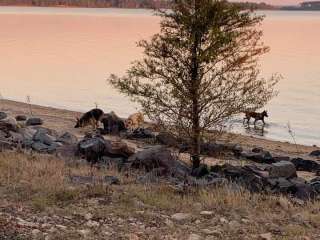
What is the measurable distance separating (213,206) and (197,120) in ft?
16.8

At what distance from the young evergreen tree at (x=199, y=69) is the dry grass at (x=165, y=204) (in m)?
3.92

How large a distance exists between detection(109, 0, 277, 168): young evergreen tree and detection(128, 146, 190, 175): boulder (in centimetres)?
111

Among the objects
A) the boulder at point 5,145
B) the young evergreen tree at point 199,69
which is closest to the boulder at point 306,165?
the young evergreen tree at point 199,69

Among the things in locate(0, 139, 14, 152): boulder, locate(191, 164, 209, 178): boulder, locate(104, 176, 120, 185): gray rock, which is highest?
locate(104, 176, 120, 185): gray rock

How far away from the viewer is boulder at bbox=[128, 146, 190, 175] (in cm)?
1208

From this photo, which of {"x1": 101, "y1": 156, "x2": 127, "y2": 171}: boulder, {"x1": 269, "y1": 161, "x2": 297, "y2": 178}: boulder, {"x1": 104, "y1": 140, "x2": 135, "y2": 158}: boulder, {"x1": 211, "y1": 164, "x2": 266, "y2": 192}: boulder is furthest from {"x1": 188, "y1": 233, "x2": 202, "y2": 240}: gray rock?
{"x1": 104, "y1": 140, "x2": 135, "y2": 158}: boulder

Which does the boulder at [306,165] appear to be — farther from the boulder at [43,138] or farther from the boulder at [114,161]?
the boulder at [43,138]

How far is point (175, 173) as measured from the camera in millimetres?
11914

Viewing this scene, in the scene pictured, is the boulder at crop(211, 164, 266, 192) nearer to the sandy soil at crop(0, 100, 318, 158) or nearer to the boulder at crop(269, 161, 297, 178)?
the boulder at crop(269, 161, 297, 178)

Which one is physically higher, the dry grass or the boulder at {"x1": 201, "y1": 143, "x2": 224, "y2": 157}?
the dry grass

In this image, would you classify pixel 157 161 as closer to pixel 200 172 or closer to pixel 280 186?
pixel 200 172

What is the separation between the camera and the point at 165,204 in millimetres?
8102

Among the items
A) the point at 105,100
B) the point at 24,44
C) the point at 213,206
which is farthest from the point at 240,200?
the point at 24,44

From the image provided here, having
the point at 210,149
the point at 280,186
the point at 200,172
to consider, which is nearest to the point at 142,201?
the point at 280,186
